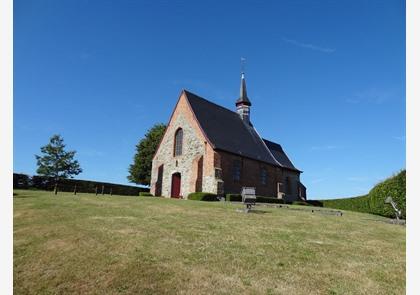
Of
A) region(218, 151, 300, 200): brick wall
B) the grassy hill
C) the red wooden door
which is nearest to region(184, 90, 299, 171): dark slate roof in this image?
region(218, 151, 300, 200): brick wall

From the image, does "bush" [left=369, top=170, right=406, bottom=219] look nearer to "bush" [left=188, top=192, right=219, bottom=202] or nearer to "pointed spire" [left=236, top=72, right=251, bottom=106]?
"bush" [left=188, top=192, right=219, bottom=202]

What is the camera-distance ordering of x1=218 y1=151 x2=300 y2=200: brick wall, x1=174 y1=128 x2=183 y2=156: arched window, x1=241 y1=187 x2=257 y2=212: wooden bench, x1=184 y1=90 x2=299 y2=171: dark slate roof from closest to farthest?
x1=241 y1=187 x2=257 y2=212: wooden bench
x1=218 y1=151 x2=300 y2=200: brick wall
x1=184 y1=90 x2=299 y2=171: dark slate roof
x1=174 y1=128 x2=183 y2=156: arched window

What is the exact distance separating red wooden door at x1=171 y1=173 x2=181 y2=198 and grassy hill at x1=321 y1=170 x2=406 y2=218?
59.4 feet

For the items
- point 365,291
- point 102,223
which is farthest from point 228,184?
point 365,291

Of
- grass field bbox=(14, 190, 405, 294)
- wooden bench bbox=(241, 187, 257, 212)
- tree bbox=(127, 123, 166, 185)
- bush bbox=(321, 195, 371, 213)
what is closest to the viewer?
grass field bbox=(14, 190, 405, 294)

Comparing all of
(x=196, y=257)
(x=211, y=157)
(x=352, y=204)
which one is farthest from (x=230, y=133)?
(x=196, y=257)

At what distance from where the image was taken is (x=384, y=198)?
2475cm

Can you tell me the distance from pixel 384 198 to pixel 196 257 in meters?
21.8

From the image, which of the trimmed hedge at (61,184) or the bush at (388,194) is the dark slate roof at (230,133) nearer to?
the trimmed hedge at (61,184)

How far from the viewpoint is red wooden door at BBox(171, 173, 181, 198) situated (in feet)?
107

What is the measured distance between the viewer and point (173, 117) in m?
34.8

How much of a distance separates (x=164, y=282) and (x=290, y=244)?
15.2ft

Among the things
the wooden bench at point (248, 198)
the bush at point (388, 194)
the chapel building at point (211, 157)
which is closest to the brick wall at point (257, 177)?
the chapel building at point (211, 157)
